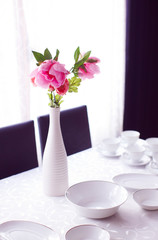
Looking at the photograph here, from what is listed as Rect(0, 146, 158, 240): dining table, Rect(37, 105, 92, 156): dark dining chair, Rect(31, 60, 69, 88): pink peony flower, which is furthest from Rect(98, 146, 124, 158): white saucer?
Rect(31, 60, 69, 88): pink peony flower

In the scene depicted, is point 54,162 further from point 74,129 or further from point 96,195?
point 74,129

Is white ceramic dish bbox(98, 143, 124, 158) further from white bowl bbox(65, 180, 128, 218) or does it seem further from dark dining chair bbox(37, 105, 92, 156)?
Result: white bowl bbox(65, 180, 128, 218)

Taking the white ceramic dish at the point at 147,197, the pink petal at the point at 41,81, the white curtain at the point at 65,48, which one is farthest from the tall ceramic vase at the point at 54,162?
the white curtain at the point at 65,48

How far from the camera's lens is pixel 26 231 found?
1.05 m

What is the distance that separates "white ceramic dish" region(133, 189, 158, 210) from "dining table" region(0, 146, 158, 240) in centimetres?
3

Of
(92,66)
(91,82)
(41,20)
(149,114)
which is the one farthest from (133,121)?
(92,66)

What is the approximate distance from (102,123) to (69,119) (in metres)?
1.10

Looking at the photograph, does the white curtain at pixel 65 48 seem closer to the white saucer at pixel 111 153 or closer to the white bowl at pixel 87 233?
the white saucer at pixel 111 153

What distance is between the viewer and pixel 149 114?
11.5 ft

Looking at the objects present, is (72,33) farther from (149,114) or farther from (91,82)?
(149,114)

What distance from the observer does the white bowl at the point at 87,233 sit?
3.26ft

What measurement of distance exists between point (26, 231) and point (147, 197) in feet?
1.58

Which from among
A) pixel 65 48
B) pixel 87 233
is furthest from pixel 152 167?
pixel 65 48

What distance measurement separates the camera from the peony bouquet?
3.72 feet
